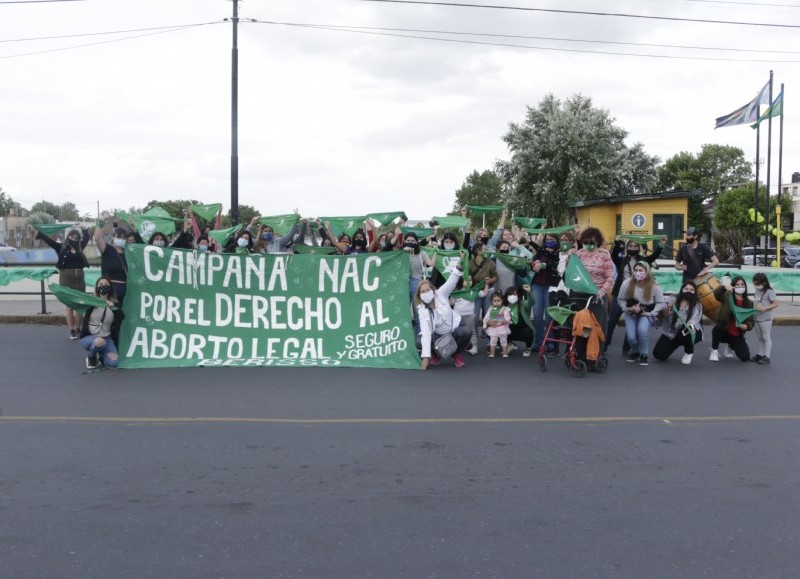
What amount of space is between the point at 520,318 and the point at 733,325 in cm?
292

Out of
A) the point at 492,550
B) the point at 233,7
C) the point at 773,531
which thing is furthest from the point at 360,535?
the point at 233,7

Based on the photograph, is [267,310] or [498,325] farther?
[498,325]

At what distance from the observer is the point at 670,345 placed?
420 inches

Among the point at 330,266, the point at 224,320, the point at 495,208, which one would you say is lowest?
the point at 224,320

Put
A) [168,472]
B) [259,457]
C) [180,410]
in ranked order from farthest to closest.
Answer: [180,410] < [259,457] < [168,472]

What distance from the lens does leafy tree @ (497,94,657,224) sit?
4225 cm

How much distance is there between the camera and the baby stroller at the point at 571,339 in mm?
9625

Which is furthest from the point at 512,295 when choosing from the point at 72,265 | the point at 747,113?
the point at 747,113

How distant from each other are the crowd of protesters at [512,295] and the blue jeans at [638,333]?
14mm

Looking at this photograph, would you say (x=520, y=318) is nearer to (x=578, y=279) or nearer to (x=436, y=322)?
(x=578, y=279)

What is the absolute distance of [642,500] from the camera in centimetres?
502

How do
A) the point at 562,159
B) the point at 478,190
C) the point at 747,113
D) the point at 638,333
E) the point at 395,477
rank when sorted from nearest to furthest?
1. the point at 395,477
2. the point at 638,333
3. the point at 747,113
4. the point at 562,159
5. the point at 478,190

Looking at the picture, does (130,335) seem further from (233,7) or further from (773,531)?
(233,7)

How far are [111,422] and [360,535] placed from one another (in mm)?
3477
